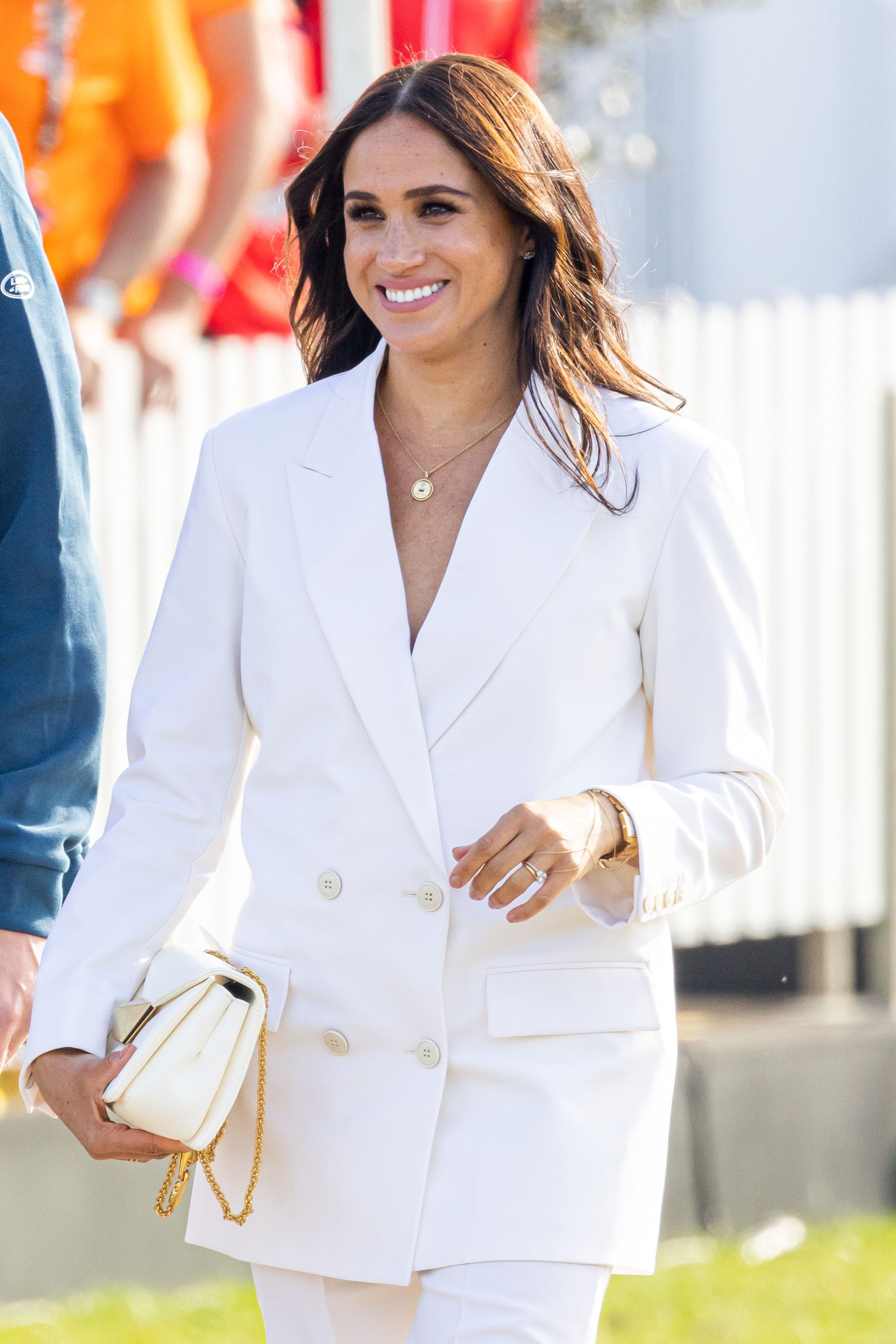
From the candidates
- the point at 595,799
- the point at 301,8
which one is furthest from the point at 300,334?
the point at 301,8

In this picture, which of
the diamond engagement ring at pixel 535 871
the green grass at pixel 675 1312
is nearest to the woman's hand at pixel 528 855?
the diamond engagement ring at pixel 535 871

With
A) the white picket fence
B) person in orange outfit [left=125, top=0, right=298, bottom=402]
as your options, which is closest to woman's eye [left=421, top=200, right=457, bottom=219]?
person in orange outfit [left=125, top=0, right=298, bottom=402]

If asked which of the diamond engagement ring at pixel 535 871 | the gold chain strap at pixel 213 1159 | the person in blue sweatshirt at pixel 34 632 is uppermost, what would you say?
the person in blue sweatshirt at pixel 34 632

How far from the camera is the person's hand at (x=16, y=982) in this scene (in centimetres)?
226

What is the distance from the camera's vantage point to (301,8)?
6273 mm

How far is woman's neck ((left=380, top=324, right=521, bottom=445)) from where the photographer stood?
98.9 inches

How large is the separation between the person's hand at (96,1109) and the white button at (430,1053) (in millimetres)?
299

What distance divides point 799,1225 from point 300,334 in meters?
3.29

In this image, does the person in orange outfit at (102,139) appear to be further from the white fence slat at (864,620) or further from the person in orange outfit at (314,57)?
the white fence slat at (864,620)

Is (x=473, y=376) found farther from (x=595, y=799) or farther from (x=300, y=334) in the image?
(x=595, y=799)

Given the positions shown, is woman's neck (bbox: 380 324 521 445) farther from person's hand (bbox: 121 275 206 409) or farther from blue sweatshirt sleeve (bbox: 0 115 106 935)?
person's hand (bbox: 121 275 206 409)

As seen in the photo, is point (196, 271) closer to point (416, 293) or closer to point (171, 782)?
point (416, 293)

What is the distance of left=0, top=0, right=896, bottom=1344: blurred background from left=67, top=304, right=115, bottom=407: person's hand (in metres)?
0.01

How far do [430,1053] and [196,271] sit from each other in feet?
9.92
